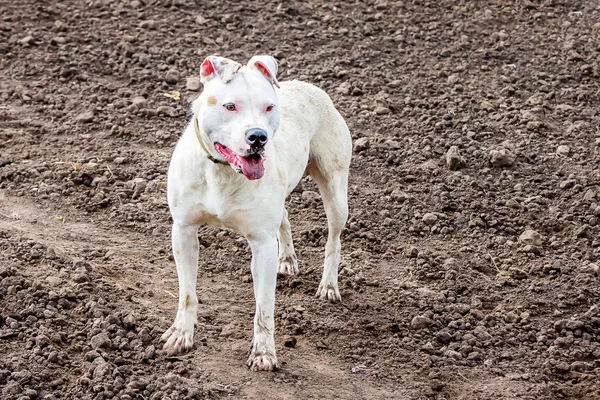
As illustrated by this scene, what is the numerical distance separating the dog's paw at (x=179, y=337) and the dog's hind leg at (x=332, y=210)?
1132 millimetres

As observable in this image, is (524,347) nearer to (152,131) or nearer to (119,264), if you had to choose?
(119,264)

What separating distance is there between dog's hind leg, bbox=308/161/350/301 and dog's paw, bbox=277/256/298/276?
0.31 meters

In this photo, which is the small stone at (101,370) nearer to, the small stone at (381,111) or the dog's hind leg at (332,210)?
the dog's hind leg at (332,210)

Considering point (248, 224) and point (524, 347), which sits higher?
point (248, 224)

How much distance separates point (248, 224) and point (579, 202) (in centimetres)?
345

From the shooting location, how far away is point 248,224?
5426 mm

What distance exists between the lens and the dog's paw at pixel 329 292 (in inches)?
259

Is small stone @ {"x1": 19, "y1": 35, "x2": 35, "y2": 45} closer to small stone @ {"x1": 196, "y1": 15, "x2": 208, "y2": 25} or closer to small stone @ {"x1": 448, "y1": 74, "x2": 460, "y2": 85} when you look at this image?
Answer: small stone @ {"x1": 196, "y1": 15, "x2": 208, "y2": 25}

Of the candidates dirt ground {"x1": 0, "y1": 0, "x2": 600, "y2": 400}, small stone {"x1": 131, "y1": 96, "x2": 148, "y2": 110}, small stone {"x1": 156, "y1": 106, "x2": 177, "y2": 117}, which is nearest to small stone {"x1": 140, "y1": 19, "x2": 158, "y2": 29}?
dirt ground {"x1": 0, "y1": 0, "x2": 600, "y2": 400}

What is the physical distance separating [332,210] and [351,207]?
4.63ft

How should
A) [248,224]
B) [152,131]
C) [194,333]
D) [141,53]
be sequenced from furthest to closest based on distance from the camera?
[141,53] < [152,131] < [194,333] < [248,224]

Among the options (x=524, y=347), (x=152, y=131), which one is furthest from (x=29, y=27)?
(x=524, y=347)

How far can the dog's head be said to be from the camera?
4.88m

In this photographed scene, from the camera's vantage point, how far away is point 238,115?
16.2ft
